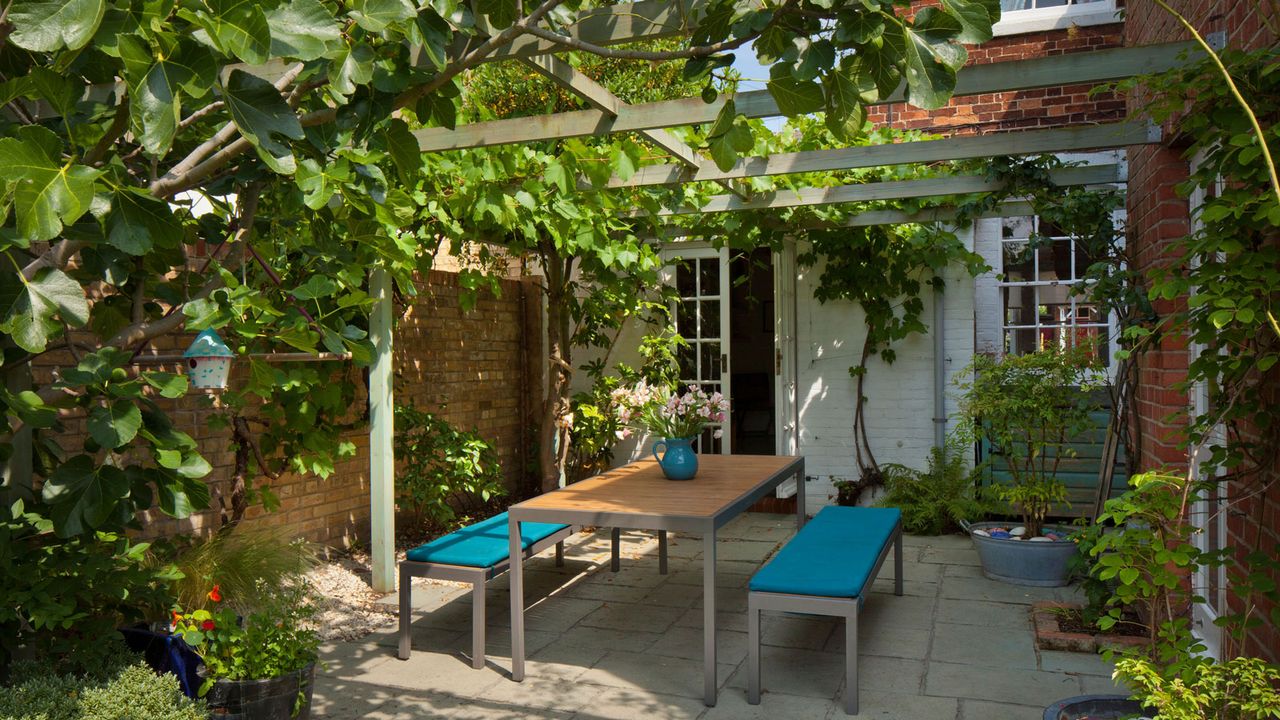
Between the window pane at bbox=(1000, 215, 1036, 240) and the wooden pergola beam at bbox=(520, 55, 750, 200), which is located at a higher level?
the wooden pergola beam at bbox=(520, 55, 750, 200)

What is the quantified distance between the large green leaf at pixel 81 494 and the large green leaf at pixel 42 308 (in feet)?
1.47

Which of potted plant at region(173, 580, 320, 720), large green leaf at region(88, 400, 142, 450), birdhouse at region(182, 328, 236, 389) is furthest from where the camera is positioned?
potted plant at region(173, 580, 320, 720)


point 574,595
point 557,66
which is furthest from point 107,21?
point 574,595

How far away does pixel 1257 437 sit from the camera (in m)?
2.77

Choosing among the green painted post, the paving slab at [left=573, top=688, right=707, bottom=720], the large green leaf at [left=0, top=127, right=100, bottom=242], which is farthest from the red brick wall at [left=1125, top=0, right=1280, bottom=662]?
the green painted post

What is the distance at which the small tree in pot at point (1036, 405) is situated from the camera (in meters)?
5.30

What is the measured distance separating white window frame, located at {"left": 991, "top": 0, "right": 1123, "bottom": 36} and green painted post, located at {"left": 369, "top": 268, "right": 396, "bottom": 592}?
474cm

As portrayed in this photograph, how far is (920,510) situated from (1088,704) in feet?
13.4

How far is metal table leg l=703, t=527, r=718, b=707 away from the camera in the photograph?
3572 mm

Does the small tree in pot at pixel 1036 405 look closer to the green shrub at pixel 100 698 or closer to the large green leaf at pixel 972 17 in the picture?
the large green leaf at pixel 972 17

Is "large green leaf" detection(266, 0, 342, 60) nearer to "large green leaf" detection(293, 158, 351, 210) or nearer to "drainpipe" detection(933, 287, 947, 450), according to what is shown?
"large green leaf" detection(293, 158, 351, 210)

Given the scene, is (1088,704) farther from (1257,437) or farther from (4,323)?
(4,323)

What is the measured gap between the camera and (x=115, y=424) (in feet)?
6.43

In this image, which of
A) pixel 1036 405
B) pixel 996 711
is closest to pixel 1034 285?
pixel 1036 405
